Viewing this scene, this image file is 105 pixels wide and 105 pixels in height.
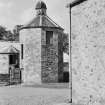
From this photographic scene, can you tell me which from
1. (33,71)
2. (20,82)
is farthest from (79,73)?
(20,82)

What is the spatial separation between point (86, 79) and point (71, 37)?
2366 mm

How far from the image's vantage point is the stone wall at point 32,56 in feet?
91.1

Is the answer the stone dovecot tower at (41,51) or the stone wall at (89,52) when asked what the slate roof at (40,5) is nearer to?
the stone dovecot tower at (41,51)

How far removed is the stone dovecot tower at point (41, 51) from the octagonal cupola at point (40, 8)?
1380 millimetres

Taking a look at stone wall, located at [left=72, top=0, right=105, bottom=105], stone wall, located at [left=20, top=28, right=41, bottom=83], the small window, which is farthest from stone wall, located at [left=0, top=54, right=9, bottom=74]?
stone wall, located at [left=72, top=0, right=105, bottom=105]

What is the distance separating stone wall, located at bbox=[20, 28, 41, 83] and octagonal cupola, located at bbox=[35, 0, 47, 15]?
3096 mm

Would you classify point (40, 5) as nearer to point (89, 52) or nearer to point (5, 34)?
point (89, 52)

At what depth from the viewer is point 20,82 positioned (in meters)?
30.3

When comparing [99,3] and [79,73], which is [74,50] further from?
[99,3]

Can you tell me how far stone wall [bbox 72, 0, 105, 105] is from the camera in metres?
10.6

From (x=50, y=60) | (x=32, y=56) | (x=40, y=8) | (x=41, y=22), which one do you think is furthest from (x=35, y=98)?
(x=40, y=8)

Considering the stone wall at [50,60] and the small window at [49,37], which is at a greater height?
the small window at [49,37]

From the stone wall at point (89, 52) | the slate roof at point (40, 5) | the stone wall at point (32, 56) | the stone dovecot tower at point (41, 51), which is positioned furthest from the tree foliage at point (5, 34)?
the stone wall at point (89, 52)

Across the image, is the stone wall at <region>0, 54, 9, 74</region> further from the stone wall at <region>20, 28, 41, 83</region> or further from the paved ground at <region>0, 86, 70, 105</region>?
the paved ground at <region>0, 86, 70, 105</region>
